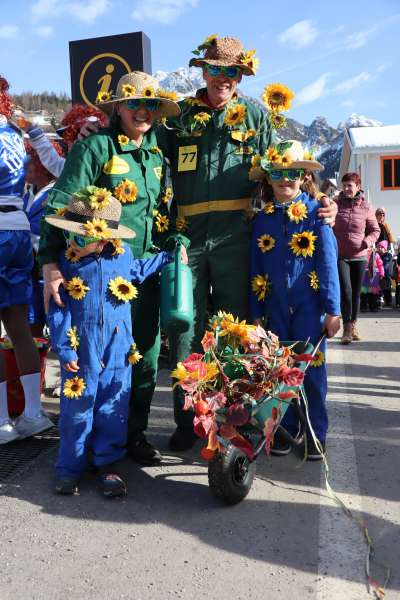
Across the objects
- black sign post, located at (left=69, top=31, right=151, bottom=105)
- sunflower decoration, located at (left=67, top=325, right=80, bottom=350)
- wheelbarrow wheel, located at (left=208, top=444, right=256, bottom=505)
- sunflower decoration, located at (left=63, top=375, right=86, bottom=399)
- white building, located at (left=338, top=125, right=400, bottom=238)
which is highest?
white building, located at (left=338, top=125, right=400, bottom=238)

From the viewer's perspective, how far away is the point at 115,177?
3.51m

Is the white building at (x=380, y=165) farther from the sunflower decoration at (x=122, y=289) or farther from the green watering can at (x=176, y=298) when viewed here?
the sunflower decoration at (x=122, y=289)

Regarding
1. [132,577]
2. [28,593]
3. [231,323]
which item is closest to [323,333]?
[231,323]

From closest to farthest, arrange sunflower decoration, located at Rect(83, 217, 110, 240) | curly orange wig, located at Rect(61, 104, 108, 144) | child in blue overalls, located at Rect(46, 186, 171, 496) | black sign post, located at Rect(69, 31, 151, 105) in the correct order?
sunflower decoration, located at Rect(83, 217, 110, 240)
child in blue overalls, located at Rect(46, 186, 171, 496)
curly orange wig, located at Rect(61, 104, 108, 144)
black sign post, located at Rect(69, 31, 151, 105)

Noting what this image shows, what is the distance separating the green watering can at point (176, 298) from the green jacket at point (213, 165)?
0.45 meters

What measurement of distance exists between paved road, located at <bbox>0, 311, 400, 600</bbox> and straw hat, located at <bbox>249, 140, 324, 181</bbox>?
5.83 ft

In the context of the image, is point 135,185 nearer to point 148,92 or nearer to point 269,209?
point 148,92

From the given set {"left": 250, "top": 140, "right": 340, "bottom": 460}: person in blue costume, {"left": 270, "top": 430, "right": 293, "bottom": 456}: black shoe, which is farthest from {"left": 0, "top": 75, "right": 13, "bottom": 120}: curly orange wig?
{"left": 270, "top": 430, "right": 293, "bottom": 456}: black shoe

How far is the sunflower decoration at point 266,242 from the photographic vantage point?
374cm

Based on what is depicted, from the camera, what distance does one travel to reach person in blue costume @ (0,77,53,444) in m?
4.03

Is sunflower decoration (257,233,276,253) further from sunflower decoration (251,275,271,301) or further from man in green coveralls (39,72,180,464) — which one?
man in green coveralls (39,72,180,464)

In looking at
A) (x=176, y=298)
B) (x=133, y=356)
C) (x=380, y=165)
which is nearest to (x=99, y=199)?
(x=176, y=298)

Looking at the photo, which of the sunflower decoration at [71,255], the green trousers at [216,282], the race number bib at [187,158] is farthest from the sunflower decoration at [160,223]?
the sunflower decoration at [71,255]

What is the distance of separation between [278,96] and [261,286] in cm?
122
